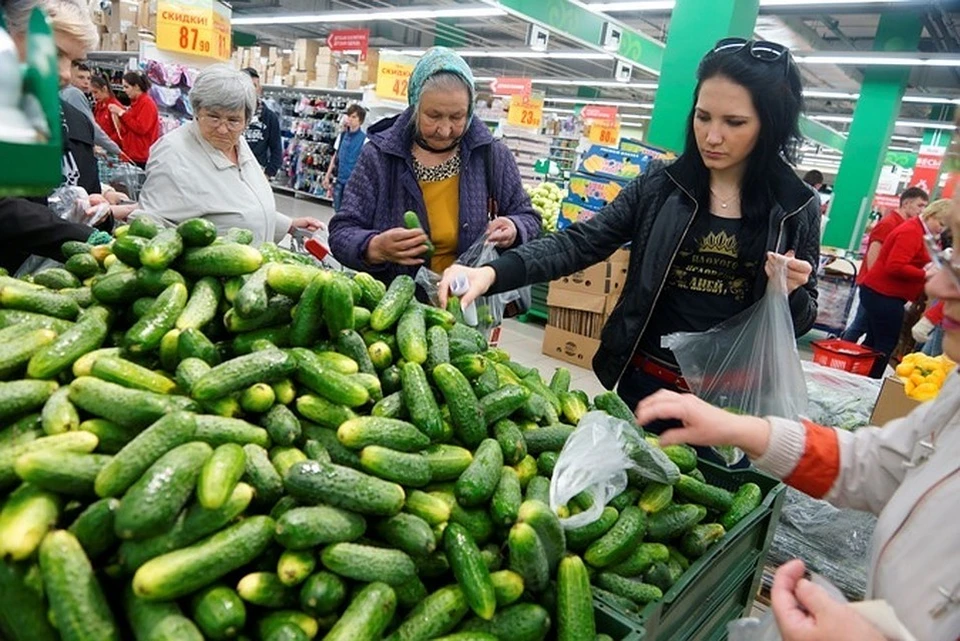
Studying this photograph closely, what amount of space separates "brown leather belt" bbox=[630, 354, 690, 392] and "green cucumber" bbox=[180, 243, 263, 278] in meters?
1.43

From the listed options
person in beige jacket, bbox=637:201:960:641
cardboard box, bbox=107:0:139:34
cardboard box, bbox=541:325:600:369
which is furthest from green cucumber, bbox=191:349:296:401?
cardboard box, bbox=107:0:139:34

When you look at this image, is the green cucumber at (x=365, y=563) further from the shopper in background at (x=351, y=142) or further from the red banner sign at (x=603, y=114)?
the red banner sign at (x=603, y=114)

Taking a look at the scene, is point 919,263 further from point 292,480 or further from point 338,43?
point 338,43

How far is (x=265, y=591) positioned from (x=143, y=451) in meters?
0.30

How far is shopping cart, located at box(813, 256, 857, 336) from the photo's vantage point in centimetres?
736

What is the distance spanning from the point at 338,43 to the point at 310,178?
2720mm

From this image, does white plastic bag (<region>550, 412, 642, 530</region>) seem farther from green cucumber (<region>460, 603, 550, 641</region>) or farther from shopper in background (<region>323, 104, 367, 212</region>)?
shopper in background (<region>323, 104, 367, 212</region>)

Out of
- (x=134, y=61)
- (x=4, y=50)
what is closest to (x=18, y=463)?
(x=4, y=50)

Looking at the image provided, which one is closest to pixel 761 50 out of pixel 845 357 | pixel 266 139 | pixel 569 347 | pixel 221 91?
pixel 221 91

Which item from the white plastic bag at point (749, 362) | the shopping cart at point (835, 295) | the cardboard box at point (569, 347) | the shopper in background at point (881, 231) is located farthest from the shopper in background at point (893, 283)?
the white plastic bag at point (749, 362)

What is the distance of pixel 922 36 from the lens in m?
13.0

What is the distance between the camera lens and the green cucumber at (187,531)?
0.96m

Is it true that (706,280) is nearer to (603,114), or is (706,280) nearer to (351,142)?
(351,142)

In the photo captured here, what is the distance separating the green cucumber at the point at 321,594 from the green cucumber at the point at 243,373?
40cm
